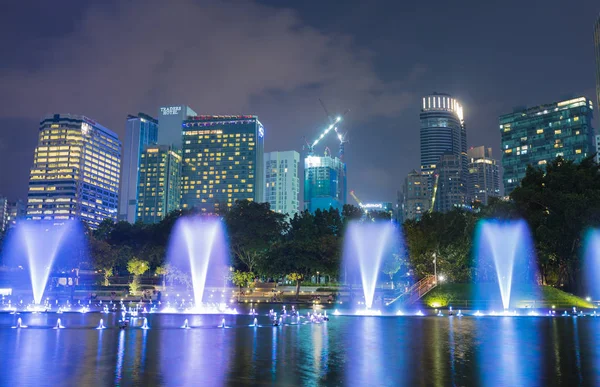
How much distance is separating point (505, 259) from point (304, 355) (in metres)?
43.8

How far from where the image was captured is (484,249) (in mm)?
61500

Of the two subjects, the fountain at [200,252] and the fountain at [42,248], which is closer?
the fountain at [42,248]

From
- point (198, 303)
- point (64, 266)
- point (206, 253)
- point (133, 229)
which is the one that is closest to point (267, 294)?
point (206, 253)

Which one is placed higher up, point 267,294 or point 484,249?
point 484,249

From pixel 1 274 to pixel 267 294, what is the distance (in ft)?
163

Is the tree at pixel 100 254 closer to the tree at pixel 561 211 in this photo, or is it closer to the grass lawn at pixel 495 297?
the grass lawn at pixel 495 297

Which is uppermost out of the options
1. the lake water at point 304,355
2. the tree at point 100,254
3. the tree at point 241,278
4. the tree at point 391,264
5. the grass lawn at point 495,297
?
the tree at point 100,254

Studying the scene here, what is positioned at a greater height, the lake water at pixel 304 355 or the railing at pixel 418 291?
the railing at pixel 418 291

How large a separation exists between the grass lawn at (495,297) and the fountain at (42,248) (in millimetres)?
49783

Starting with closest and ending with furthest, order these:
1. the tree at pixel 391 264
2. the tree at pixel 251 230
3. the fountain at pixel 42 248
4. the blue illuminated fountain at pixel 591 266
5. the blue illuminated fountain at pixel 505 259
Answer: the blue illuminated fountain at pixel 591 266 < the blue illuminated fountain at pixel 505 259 < the tree at pixel 391 264 < the fountain at pixel 42 248 < the tree at pixel 251 230

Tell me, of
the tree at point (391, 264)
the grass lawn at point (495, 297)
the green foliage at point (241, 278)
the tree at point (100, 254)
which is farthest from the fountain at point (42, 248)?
the grass lawn at point (495, 297)

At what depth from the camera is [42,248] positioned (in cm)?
8819

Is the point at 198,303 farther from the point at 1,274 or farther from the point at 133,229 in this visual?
the point at 133,229

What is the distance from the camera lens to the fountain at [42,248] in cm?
8188
